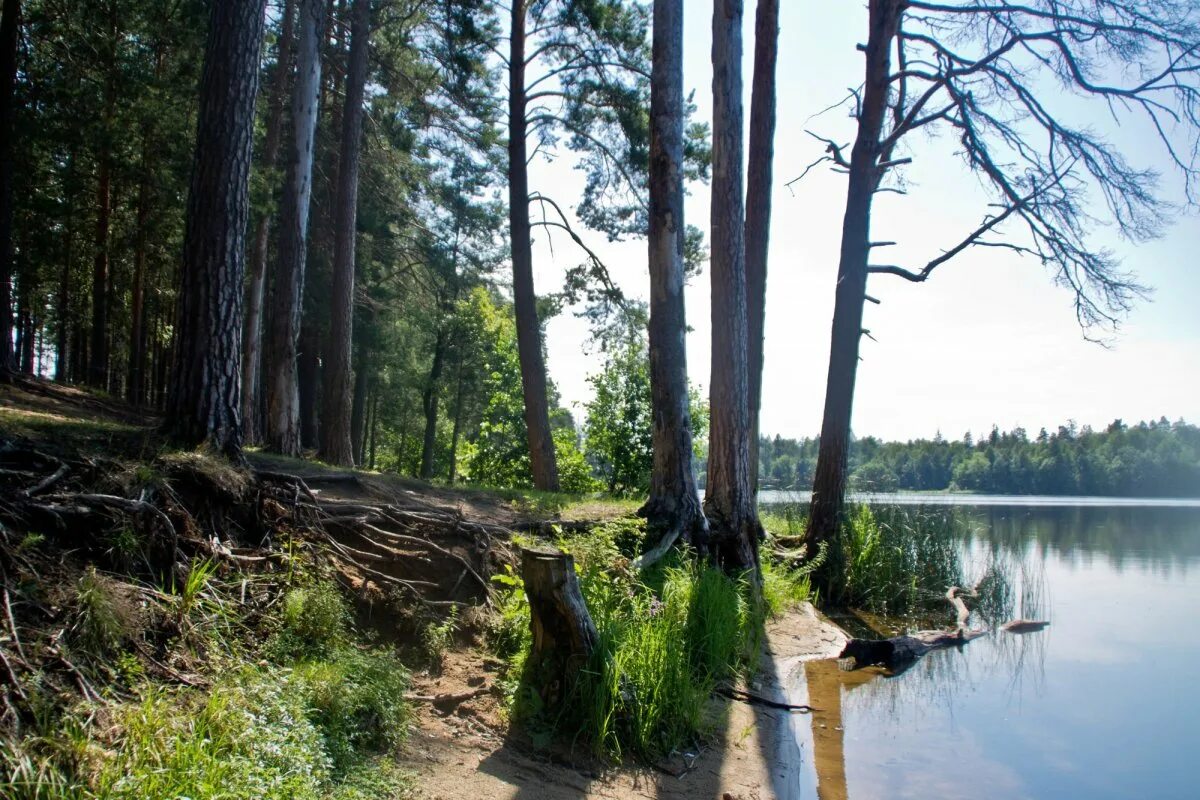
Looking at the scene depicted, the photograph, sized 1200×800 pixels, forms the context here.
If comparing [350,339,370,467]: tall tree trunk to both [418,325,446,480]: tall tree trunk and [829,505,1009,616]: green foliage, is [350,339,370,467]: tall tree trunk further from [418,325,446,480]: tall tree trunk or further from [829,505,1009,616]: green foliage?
[829,505,1009,616]: green foliage

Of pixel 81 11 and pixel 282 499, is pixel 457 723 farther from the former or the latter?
pixel 81 11

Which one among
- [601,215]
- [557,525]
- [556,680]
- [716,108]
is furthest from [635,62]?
[556,680]

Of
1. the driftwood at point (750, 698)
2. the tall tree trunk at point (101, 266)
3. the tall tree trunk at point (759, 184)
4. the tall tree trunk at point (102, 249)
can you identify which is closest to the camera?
the driftwood at point (750, 698)

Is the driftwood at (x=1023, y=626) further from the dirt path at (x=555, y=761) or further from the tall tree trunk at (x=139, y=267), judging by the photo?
the tall tree trunk at (x=139, y=267)

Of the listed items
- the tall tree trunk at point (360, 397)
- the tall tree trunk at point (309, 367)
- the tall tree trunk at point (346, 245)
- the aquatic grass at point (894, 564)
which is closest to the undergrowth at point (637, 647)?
the aquatic grass at point (894, 564)

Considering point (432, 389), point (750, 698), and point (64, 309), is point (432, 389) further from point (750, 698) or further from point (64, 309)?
point (750, 698)

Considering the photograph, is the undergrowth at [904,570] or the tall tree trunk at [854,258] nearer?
the undergrowth at [904,570]

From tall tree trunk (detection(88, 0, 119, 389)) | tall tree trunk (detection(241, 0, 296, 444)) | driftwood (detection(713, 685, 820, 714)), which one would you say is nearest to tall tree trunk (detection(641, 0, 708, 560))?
driftwood (detection(713, 685, 820, 714))

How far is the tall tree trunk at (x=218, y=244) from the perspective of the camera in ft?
19.2

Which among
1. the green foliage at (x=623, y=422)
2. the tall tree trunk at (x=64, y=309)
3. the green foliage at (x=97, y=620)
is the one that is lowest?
the green foliage at (x=97, y=620)

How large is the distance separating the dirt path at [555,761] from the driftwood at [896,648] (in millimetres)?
2095

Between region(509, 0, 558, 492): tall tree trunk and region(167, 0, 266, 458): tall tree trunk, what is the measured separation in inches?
311

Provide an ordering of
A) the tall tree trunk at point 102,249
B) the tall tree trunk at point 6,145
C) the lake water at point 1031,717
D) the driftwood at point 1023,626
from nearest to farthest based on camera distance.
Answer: the lake water at point 1031,717 < the driftwood at point 1023,626 < the tall tree trunk at point 6,145 < the tall tree trunk at point 102,249

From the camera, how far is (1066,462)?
5184 cm
